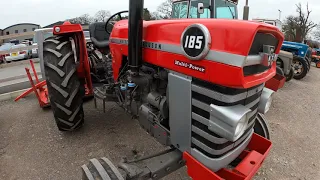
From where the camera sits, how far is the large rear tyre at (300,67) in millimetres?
7443

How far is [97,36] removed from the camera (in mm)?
3627

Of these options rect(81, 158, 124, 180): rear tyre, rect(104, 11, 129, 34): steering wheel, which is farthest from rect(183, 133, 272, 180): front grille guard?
rect(104, 11, 129, 34): steering wheel

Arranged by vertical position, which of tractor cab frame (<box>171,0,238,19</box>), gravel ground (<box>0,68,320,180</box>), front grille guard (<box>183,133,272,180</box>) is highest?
tractor cab frame (<box>171,0,238,19</box>)

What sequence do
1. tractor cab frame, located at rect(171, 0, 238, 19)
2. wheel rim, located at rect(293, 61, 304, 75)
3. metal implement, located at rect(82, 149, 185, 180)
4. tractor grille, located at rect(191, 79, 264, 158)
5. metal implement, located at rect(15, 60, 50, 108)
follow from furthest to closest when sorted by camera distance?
Answer: wheel rim, located at rect(293, 61, 304, 75) < metal implement, located at rect(15, 60, 50, 108) < tractor cab frame, located at rect(171, 0, 238, 19) < metal implement, located at rect(82, 149, 185, 180) < tractor grille, located at rect(191, 79, 264, 158)

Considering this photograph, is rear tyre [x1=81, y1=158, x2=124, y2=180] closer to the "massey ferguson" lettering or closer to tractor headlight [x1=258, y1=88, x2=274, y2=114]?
the "massey ferguson" lettering

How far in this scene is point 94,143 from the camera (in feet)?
9.55

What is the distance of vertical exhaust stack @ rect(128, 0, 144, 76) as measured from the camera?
1.71m

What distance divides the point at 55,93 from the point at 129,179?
1.54m

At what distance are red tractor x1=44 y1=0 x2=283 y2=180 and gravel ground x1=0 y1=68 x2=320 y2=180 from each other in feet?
2.24

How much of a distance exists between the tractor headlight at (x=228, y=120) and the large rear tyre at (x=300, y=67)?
7.30m

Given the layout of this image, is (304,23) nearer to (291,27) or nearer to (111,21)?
(291,27)

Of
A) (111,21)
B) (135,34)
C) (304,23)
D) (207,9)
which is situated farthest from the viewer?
(304,23)

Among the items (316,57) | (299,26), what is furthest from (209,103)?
(299,26)

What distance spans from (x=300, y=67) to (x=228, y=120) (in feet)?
25.0
